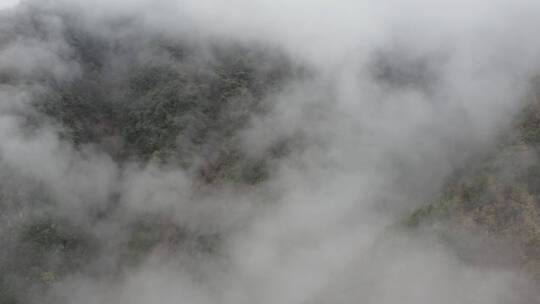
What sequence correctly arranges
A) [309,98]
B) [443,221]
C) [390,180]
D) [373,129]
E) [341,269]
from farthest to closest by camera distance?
[309,98], [373,129], [390,180], [341,269], [443,221]

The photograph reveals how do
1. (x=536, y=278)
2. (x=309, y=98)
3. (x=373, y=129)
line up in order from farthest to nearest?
(x=309, y=98)
(x=373, y=129)
(x=536, y=278)

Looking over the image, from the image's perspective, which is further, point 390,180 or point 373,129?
point 373,129

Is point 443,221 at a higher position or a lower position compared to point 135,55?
lower

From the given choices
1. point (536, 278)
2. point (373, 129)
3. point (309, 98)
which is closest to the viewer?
point (536, 278)

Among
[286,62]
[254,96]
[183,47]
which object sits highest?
[183,47]

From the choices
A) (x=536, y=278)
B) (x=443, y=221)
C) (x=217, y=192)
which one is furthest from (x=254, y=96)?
(x=536, y=278)

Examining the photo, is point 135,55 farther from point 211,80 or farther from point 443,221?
point 443,221

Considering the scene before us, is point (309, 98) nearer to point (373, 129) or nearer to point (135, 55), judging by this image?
point (373, 129)

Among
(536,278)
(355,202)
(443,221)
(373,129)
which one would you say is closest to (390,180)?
(355,202)

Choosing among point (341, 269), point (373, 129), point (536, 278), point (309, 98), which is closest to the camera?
point (536, 278)
